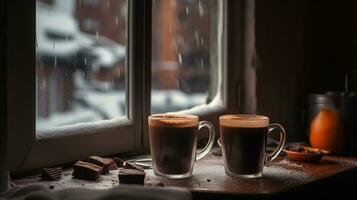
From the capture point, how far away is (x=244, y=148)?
99cm

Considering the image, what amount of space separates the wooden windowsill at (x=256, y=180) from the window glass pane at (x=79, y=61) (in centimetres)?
13

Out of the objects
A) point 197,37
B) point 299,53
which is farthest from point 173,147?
point 299,53

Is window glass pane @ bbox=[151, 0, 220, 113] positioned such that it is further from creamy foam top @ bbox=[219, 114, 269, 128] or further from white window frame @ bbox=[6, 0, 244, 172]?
creamy foam top @ bbox=[219, 114, 269, 128]

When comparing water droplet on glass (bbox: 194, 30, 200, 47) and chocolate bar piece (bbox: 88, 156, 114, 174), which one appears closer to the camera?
chocolate bar piece (bbox: 88, 156, 114, 174)

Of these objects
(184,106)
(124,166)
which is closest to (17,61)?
(124,166)

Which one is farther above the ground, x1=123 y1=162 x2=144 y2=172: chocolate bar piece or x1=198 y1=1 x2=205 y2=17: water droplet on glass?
x1=198 y1=1 x2=205 y2=17: water droplet on glass

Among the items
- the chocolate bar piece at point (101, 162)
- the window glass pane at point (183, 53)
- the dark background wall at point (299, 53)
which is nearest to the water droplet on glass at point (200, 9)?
the window glass pane at point (183, 53)

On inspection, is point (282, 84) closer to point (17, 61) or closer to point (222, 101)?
point (222, 101)

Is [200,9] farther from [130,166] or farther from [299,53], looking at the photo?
[130,166]

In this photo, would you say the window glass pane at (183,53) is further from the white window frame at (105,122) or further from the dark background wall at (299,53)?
the dark background wall at (299,53)

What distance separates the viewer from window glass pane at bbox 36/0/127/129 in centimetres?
99

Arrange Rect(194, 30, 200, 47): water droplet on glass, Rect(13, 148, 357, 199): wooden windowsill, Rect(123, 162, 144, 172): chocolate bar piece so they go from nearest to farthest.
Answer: Rect(13, 148, 357, 199): wooden windowsill → Rect(123, 162, 144, 172): chocolate bar piece → Rect(194, 30, 200, 47): water droplet on glass

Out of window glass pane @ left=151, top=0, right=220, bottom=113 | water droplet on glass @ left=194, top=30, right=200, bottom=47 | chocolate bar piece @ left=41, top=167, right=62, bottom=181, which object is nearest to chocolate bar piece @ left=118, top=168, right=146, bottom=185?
chocolate bar piece @ left=41, top=167, right=62, bottom=181

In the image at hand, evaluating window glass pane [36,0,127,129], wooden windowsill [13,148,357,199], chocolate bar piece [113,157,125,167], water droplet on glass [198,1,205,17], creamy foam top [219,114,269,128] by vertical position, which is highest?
water droplet on glass [198,1,205,17]
